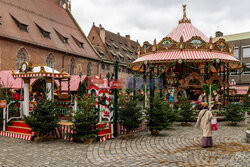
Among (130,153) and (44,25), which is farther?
(44,25)

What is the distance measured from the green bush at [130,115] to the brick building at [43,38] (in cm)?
2065

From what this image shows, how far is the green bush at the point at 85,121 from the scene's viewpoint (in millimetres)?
9070

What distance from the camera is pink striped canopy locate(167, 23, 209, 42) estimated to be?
2118cm

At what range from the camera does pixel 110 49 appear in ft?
159

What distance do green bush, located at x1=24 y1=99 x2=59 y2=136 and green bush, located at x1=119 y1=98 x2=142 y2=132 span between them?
273cm

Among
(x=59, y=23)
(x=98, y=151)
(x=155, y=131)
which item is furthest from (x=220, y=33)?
(x=98, y=151)

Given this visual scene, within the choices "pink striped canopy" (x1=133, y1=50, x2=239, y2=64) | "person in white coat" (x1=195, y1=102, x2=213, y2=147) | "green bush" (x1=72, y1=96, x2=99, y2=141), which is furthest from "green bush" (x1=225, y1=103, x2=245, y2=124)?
"green bush" (x1=72, y1=96, x2=99, y2=141)

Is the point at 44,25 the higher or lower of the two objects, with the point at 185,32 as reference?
higher

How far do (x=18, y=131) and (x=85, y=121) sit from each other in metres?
3.97

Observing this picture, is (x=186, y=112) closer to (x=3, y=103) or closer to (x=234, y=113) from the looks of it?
(x=234, y=113)

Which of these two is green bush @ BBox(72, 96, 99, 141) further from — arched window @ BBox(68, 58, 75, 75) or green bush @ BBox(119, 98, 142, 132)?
arched window @ BBox(68, 58, 75, 75)

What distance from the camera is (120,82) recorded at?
10203mm

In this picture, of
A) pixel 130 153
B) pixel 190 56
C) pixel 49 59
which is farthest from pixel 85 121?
pixel 49 59

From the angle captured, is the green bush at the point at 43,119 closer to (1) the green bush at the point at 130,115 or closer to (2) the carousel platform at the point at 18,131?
(2) the carousel platform at the point at 18,131
